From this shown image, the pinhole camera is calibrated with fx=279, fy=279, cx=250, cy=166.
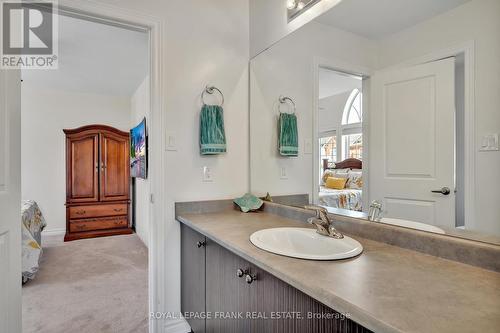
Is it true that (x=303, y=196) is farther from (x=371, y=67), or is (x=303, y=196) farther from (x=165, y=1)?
(x=165, y=1)

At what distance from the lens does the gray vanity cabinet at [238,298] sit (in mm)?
839

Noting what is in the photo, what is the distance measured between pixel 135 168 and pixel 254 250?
3.68 m

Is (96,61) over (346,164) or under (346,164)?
over

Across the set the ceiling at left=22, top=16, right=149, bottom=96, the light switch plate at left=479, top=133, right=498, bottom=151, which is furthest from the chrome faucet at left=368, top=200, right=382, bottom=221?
the ceiling at left=22, top=16, right=149, bottom=96

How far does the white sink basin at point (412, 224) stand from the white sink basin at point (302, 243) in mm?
183

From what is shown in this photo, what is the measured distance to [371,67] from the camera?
125 cm

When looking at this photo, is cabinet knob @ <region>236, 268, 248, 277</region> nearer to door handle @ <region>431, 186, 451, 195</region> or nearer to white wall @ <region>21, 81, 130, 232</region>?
door handle @ <region>431, 186, 451, 195</region>

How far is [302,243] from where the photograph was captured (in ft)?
4.39

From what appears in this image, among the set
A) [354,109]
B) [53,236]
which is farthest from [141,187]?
[354,109]

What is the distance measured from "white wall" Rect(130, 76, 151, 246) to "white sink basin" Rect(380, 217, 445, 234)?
322 cm

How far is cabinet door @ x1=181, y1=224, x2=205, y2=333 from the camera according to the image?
5.06ft

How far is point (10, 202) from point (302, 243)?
1.35 meters

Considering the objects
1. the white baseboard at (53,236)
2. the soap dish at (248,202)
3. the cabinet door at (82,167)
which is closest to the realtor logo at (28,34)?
the cabinet door at (82,167)

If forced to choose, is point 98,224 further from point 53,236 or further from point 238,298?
point 238,298
